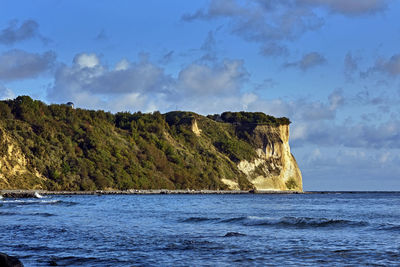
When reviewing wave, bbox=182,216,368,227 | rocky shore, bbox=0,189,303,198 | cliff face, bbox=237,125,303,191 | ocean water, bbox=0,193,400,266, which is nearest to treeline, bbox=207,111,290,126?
cliff face, bbox=237,125,303,191

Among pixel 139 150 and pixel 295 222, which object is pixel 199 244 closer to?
pixel 295 222

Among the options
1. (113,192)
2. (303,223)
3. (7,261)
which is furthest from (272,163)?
(7,261)

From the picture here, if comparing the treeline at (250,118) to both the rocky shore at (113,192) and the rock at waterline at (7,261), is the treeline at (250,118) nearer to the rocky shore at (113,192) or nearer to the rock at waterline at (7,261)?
the rocky shore at (113,192)

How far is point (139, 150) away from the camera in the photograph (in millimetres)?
133125

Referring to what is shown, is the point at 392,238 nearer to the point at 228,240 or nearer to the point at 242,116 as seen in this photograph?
the point at 228,240

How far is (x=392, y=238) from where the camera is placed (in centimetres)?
2377

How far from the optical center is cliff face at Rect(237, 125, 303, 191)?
509 ft

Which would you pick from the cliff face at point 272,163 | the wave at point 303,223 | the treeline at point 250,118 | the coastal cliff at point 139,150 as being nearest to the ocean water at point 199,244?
the wave at point 303,223

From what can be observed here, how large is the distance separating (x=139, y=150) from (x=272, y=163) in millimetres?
46628

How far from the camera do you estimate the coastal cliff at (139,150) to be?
102 meters

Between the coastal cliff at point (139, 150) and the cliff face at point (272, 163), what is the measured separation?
0.99 feet

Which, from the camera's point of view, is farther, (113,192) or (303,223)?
(113,192)

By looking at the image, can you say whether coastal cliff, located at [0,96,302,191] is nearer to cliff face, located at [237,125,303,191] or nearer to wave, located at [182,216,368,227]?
cliff face, located at [237,125,303,191]

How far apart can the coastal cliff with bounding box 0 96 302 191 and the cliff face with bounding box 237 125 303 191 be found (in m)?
0.30
